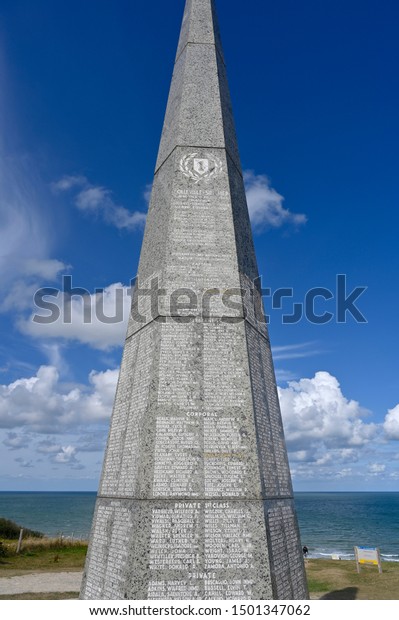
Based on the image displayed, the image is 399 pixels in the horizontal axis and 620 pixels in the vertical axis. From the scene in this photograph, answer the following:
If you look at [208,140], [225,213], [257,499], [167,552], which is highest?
[208,140]

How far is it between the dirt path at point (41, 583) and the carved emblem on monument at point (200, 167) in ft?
36.5

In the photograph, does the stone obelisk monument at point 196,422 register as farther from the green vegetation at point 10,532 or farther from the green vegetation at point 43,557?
the green vegetation at point 10,532

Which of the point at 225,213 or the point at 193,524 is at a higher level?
the point at 225,213

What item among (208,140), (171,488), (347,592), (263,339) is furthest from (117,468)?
(347,592)

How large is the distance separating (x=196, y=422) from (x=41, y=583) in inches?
425

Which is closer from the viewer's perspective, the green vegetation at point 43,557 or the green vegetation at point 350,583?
the green vegetation at point 350,583

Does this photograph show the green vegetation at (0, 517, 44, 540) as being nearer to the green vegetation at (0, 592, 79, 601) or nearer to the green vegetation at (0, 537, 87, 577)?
the green vegetation at (0, 537, 87, 577)

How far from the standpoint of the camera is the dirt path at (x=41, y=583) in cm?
1203

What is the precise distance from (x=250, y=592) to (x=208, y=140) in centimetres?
701

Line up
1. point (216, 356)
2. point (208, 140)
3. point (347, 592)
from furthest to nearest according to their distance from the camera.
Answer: point (347, 592), point (208, 140), point (216, 356)

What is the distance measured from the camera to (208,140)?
26.7 ft

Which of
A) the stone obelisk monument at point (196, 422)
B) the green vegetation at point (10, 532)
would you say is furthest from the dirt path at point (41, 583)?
the green vegetation at point (10, 532)

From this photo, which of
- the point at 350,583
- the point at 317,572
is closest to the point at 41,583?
the point at 350,583

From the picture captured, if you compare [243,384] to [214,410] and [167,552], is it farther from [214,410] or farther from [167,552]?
[167,552]
